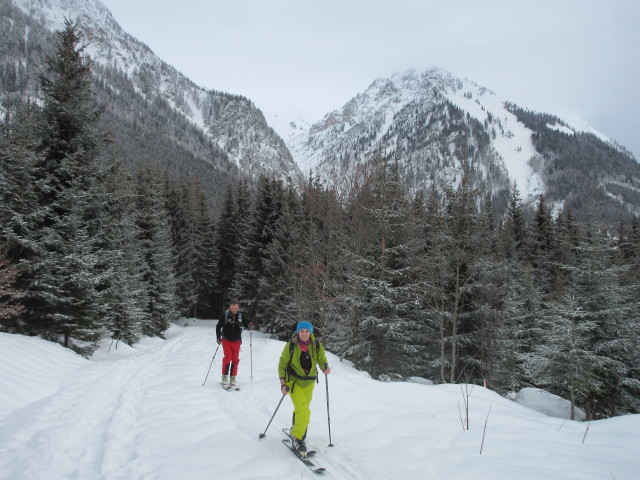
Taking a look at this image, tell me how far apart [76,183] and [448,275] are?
14824mm

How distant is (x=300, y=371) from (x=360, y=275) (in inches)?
411

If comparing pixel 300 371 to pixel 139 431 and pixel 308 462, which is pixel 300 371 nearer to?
pixel 308 462

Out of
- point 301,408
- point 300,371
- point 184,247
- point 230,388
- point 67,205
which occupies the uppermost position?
point 184,247

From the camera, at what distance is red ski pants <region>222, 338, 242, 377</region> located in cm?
879

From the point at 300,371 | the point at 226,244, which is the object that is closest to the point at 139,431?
the point at 300,371

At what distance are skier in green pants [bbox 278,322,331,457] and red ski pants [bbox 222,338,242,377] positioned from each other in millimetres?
3797

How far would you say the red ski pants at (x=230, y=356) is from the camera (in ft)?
28.8

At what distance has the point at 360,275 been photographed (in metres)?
15.5

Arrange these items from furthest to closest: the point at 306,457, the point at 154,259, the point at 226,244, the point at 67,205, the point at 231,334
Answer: the point at 226,244
the point at 154,259
the point at 67,205
the point at 231,334
the point at 306,457

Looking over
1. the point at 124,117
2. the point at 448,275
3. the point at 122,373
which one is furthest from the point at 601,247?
the point at 124,117

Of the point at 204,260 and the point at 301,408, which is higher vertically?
the point at 204,260

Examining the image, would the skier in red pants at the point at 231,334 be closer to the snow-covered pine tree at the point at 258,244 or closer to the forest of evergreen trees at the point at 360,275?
the forest of evergreen trees at the point at 360,275

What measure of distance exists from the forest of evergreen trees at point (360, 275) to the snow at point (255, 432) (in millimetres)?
2679

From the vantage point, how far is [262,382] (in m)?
8.87
